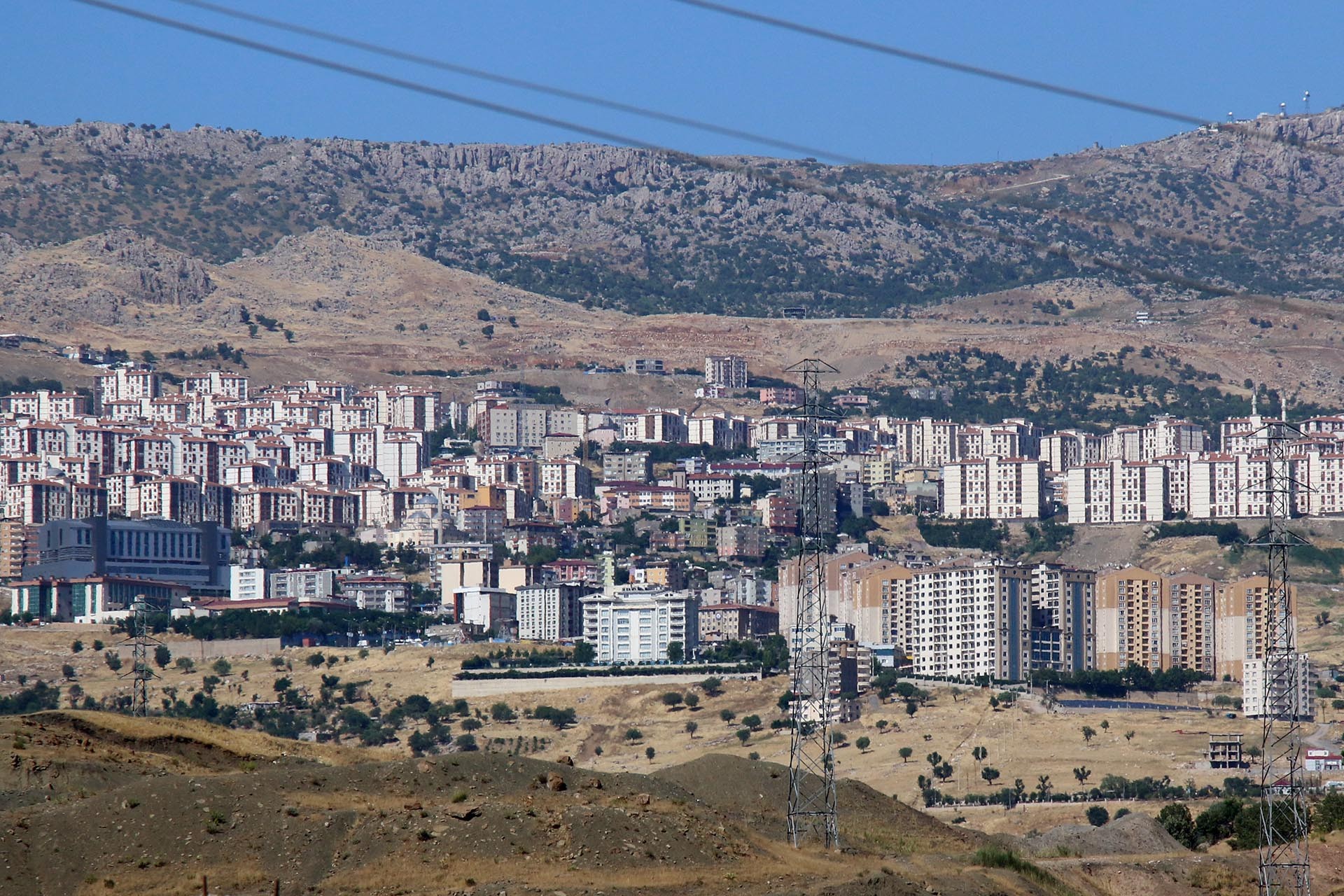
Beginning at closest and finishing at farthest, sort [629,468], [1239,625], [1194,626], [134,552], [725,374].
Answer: [1239,625], [1194,626], [134,552], [629,468], [725,374]

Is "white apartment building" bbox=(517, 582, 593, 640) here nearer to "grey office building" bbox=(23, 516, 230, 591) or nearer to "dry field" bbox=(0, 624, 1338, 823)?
"dry field" bbox=(0, 624, 1338, 823)

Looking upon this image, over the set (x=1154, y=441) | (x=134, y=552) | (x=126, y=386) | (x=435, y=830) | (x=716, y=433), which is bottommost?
(x=435, y=830)

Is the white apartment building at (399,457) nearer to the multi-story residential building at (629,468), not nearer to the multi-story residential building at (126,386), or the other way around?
the multi-story residential building at (629,468)

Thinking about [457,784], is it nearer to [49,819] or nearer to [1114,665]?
[49,819]

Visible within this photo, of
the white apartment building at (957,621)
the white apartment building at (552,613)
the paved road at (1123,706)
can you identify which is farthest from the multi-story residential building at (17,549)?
the paved road at (1123,706)

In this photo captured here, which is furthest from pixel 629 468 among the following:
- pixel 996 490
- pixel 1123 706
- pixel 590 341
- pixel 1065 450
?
pixel 1123 706

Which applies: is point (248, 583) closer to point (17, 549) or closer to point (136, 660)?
point (17, 549)
